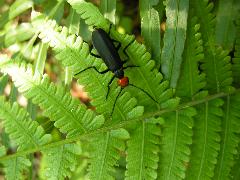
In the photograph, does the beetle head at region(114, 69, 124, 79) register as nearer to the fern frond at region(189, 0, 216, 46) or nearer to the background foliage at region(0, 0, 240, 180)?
the background foliage at region(0, 0, 240, 180)

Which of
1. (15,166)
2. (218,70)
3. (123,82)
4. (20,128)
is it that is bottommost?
(15,166)

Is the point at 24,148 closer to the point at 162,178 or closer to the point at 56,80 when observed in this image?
the point at 162,178

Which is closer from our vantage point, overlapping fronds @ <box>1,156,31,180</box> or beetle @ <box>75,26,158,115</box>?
overlapping fronds @ <box>1,156,31,180</box>

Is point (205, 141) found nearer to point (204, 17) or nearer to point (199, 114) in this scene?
point (199, 114)

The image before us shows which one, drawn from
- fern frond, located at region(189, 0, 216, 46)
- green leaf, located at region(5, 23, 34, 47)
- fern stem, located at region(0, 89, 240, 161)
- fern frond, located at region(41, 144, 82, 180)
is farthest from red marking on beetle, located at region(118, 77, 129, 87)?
green leaf, located at region(5, 23, 34, 47)

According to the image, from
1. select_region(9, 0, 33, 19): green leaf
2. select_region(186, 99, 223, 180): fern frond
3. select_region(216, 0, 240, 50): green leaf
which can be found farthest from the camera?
select_region(9, 0, 33, 19): green leaf

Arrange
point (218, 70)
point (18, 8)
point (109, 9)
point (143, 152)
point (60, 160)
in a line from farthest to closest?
point (18, 8), point (109, 9), point (218, 70), point (143, 152), point (60, 160)

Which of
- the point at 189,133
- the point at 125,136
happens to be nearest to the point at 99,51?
the point at 125,136

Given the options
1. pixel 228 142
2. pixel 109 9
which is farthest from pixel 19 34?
pixel 228 142
